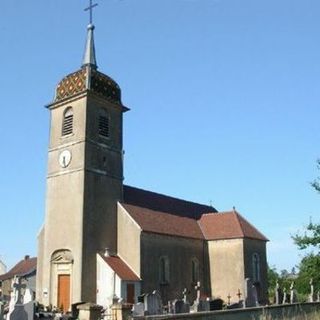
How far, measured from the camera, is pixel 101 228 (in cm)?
3089

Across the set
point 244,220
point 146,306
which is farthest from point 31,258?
point 146,306

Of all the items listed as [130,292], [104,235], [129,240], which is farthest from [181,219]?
[130,292]

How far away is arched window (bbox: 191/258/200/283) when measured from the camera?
117ft

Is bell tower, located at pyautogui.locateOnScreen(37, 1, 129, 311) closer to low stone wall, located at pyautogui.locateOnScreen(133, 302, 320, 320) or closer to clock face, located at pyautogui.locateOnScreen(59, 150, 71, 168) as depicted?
clock face, located at pyautogui.locateOnScreen(59, 150, 71, 168)

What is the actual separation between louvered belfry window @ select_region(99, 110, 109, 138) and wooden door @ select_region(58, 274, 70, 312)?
9.21m

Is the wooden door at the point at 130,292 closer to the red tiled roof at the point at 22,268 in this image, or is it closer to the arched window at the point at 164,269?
the arched window at the point at 164,269

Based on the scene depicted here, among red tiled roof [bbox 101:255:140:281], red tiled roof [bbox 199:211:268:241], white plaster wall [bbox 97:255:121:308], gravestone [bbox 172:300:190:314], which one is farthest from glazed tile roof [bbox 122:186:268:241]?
gravestone [bbox 172:300:190:314]

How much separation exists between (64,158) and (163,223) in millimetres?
7952

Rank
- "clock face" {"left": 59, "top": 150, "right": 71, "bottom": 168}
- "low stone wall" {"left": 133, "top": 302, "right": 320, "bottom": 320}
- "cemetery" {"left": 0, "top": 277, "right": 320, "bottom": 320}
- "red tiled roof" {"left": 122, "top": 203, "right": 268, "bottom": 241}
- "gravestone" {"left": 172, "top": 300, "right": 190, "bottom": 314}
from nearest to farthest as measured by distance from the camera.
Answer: "cemetery" {"left": 0, "top": 277, "right": 320, "bottom": 320}, "low stone wall" {"left": 133, "top": 302, "right": 320, "bottom": 320}, "gravestone" {"left": 172, "top": 300, "right": 190, "bottom": 314}, "clock face" {"left": 59, "top": 150, "right": 71, "bottom": 168}, "red tiled roof" {"left": 122, "top": 203, "right": 268, "bottom": 241}

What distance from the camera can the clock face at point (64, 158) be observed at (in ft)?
104

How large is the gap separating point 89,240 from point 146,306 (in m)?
8.93

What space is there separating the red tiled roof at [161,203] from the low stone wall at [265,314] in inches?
564

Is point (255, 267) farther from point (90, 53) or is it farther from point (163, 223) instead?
point (90, 53)

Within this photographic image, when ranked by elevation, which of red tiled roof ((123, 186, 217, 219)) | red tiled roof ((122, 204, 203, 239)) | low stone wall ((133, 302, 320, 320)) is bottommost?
low stone wall ((133, 302, 320, 320))
